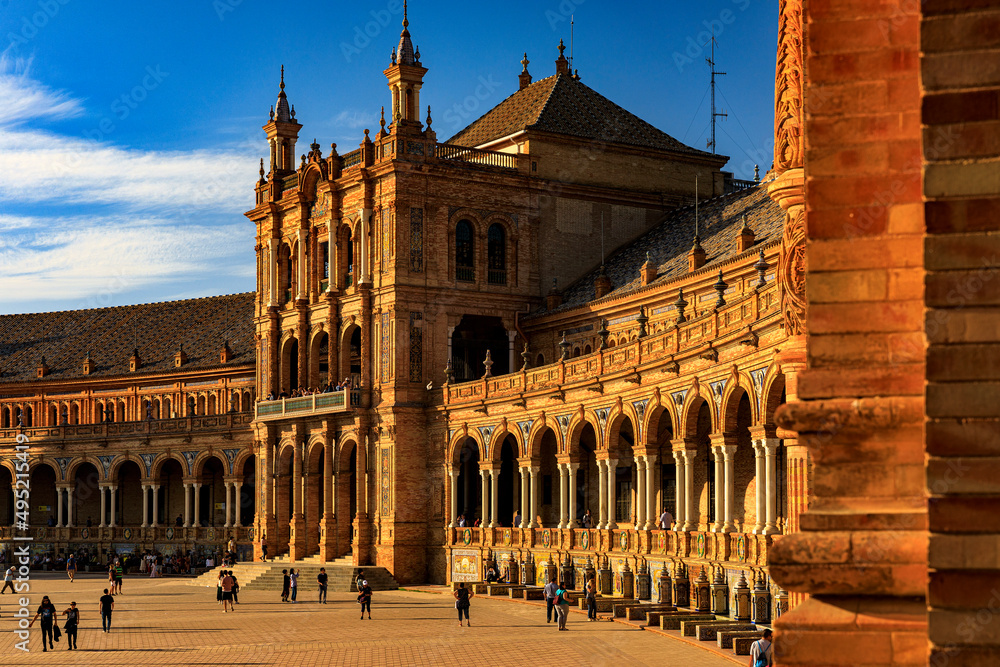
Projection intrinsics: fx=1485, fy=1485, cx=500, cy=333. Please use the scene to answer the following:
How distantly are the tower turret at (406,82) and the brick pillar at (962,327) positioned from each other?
53.6 m

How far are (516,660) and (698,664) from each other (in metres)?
4.71

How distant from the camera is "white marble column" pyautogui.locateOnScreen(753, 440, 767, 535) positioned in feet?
121

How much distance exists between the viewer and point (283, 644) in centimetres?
3950

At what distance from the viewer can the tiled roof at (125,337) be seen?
293 feet

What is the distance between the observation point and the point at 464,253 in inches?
2489

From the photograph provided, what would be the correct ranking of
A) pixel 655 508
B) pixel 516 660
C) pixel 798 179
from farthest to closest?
pixel 655 508, pixel 516 660, pixel 798 179

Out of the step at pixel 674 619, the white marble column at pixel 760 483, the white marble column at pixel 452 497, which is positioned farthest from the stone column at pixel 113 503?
the white marble column at pixel 760 483

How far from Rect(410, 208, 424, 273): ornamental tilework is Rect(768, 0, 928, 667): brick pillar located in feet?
→ 169

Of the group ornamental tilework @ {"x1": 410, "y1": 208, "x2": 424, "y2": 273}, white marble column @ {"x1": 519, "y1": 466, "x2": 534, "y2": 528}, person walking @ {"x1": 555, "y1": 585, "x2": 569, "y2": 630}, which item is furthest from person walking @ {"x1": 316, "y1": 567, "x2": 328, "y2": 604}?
person walking @ {"x1": 555, "y1": 585, "x2": 569, "y2": 630}

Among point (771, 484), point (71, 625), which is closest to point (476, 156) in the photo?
point (771, 484)

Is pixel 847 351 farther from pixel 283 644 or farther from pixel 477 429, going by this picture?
pixel 477 429

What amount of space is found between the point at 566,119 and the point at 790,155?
5010 cm

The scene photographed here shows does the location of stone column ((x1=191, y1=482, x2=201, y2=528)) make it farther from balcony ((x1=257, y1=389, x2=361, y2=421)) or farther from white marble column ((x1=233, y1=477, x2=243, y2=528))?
balcony ((x1=257, y1=389, x2=361, y2=421))

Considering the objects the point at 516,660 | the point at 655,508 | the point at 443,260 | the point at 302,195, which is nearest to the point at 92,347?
the point at 302,195
